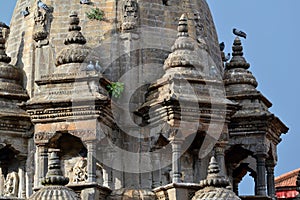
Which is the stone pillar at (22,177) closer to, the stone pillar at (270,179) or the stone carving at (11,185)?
the stone carving at (11,185)

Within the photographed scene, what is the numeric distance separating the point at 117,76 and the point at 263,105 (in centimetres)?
529

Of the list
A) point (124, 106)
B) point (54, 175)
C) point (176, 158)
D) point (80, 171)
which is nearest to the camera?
point (54, 175)

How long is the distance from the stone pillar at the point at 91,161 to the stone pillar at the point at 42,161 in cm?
138

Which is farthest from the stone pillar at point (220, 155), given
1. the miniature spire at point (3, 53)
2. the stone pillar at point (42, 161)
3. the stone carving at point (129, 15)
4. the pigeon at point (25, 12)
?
the pigeon at point (25, 12)

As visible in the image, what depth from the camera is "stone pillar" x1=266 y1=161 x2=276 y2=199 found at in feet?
132

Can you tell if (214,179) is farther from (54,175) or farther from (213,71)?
(213,71)

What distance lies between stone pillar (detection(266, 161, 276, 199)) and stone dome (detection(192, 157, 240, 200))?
563 centimetres

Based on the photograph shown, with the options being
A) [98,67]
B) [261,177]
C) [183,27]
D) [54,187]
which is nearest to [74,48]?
[98,67]

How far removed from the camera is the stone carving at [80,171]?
36725mm

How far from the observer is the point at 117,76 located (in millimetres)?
38188

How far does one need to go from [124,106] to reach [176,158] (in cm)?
267

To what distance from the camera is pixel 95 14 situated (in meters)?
38.9

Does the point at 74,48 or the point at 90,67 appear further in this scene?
the point at 74,48

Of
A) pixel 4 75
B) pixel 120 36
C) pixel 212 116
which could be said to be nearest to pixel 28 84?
pixel 4 75
